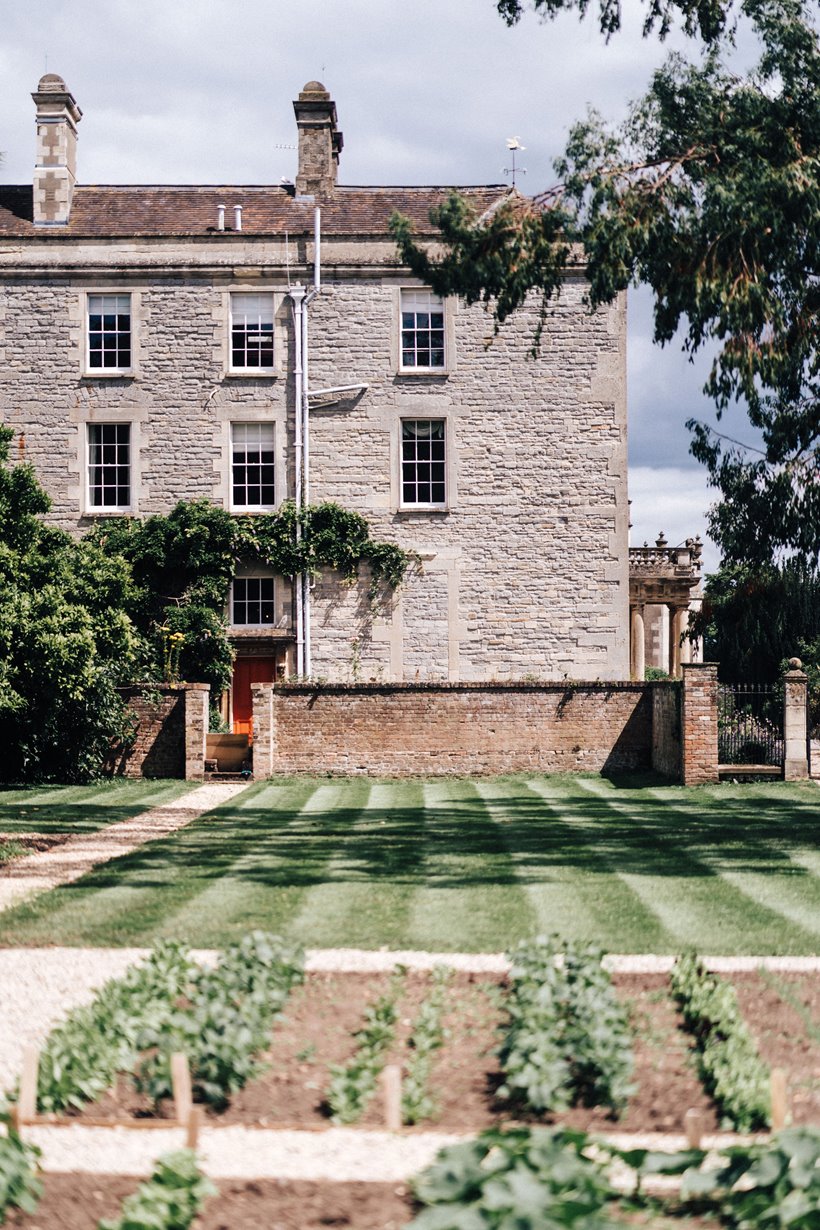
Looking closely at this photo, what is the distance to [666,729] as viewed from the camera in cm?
2238

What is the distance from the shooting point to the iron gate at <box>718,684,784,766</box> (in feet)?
72.6

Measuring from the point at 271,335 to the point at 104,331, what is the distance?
11.5 ft

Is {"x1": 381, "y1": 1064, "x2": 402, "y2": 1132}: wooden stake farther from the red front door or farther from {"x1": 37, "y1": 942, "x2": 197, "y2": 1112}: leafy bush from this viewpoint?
the red front door

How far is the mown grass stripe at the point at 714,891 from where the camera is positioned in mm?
9188

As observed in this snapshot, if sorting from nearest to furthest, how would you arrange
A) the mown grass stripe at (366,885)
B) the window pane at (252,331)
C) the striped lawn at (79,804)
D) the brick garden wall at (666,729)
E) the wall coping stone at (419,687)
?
the mown grass stripe at (366,885) → the striped lawn at (79,804) → the brick garden wall at (666,729) → the wall coping stone at (419,687) → the window pane at (252,331)

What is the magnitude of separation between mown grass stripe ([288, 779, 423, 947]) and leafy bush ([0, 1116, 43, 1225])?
414 cm

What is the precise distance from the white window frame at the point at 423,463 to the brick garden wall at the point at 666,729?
257 inches

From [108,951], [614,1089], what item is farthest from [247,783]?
[614,1089]

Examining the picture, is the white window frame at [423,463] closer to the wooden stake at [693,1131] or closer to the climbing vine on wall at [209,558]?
the climbing vine on wall at [209,558]

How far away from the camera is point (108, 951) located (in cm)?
888

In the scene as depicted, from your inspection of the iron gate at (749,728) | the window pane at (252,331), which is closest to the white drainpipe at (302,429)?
the window pane at (252,331)

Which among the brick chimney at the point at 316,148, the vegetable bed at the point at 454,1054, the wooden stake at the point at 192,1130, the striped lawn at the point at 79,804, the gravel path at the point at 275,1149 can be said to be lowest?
the striped lawn at the point at 79,804

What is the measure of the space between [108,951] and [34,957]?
47cm

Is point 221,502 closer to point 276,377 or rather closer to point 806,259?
point 276,377
